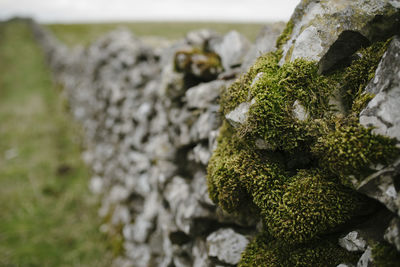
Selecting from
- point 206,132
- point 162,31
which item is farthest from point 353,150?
point 162,31

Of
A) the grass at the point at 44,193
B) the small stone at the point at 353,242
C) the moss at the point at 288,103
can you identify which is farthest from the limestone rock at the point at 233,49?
the grass at the point at 44,193

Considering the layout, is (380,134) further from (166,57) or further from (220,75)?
(166,57)

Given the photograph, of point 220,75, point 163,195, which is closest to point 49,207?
point 163,195

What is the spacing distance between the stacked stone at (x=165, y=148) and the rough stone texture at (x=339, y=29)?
0.82 meters

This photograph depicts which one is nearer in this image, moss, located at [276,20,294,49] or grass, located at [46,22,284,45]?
moss, located at [276,20,294,49]

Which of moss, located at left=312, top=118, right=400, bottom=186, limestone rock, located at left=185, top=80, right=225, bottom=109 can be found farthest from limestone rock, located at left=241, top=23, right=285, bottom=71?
moss, located at left=312, top=118, right=400, bottom=186

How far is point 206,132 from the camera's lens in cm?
397

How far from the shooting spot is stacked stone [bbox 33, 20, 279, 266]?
12.5 feet

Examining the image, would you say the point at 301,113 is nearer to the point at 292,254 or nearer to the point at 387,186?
the point at 387,186

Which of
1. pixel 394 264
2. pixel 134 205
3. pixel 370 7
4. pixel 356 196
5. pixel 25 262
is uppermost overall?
pixel 370 7

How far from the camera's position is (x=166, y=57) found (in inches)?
254

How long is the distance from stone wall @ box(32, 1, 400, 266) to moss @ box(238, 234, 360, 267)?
0.05 meters

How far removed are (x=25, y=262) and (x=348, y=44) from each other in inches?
347

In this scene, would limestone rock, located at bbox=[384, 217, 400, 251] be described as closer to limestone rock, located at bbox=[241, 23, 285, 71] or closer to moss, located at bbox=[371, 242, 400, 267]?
moss, located at bbox=[371, 242, 400, 267]
